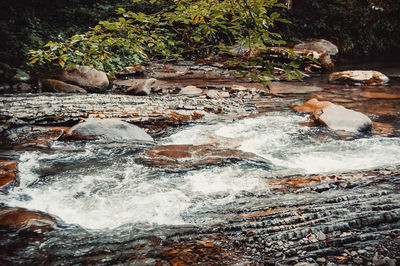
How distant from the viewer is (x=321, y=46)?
1653cm

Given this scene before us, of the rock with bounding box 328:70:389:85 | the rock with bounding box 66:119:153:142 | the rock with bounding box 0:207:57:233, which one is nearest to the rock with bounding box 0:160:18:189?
the rock with bounding box 0:207:57:233

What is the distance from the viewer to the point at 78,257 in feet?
7.20

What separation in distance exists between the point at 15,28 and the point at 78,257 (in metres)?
12.5

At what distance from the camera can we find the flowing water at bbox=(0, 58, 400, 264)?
2594mm

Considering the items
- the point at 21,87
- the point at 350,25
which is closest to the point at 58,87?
the point at 21,87

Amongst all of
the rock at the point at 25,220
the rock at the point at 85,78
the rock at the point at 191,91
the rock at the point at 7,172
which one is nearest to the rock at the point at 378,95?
the rock at the point at 191,91

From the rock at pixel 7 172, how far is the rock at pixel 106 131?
1.38 meters

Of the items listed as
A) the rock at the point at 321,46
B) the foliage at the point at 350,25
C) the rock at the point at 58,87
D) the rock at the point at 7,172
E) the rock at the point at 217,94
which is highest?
the foliage at the point at 350,25

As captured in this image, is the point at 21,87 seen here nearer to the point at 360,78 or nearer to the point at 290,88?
the point at 290,88

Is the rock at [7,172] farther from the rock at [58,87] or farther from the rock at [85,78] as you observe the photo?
the rock at [85,78]

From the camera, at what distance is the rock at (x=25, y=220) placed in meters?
2.47

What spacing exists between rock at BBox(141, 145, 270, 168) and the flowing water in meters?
0.14


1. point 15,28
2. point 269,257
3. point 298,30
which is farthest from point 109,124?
point 298,30

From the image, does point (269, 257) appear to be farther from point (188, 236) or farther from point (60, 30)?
point (60, 30)
